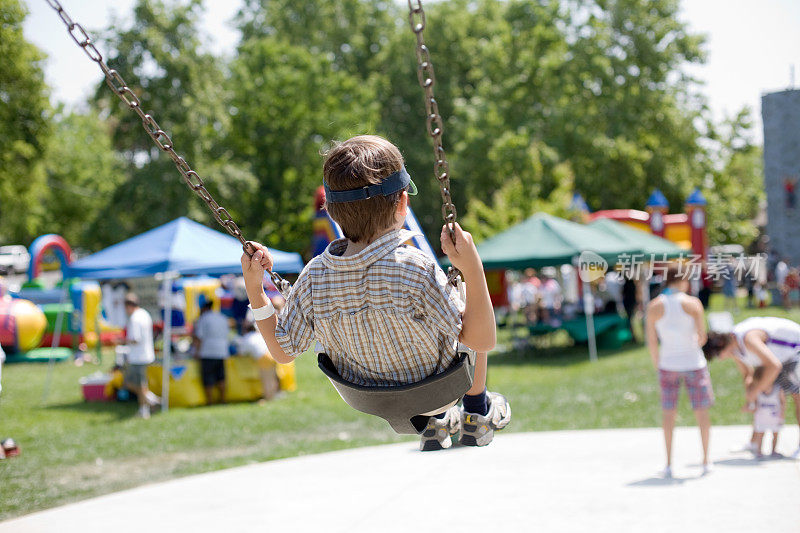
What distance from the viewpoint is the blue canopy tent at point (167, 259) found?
11.1 meters

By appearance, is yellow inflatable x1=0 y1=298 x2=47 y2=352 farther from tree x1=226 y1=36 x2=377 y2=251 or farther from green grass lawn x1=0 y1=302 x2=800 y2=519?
tree x1=226 y1=36 x2=377 y2=251

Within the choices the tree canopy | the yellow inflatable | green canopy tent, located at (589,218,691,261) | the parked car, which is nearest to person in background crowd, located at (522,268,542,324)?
green canopy tent, located at (589,218,691,261)

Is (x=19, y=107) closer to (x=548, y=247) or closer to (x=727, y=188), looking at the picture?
(x=548, y=247)

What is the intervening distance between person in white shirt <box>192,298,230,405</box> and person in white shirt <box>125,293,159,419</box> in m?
0.72

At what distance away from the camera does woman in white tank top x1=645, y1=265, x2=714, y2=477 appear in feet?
20.6

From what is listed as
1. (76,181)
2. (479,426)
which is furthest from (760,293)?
(76,181)

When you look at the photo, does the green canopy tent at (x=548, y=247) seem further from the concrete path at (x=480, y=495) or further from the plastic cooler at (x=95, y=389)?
the concrete path at (x=480, y=495)

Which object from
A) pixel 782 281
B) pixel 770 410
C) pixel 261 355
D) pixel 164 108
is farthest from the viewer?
pixel 164 108

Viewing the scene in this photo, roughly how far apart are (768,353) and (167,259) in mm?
7795

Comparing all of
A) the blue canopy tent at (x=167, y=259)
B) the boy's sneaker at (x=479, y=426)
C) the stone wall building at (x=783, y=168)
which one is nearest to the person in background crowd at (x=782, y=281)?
the stone wall building at (x=783, y=168)

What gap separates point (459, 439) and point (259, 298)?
0.99 meters

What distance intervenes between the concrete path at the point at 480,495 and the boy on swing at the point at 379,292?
2.93 metres

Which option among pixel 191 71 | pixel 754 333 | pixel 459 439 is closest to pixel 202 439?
pixel 754 333

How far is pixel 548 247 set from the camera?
14.9 metres
